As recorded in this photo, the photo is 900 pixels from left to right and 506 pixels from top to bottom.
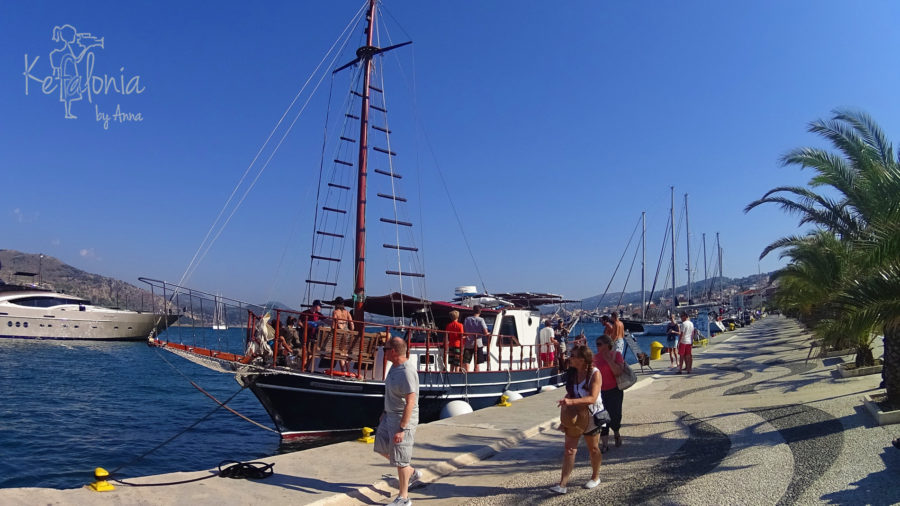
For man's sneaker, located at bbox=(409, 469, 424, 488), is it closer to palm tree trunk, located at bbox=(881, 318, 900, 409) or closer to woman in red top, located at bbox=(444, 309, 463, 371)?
palm tree trunk, located at bbox=(881, 318, 900, 409)

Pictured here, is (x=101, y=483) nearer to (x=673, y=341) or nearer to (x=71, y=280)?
(x=673, y=341)

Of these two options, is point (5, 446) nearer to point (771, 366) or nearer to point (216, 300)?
point (216, 300)

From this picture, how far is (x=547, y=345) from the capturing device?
19.7m

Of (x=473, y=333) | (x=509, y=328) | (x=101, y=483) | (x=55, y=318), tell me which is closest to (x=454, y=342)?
(x=473, y=333)

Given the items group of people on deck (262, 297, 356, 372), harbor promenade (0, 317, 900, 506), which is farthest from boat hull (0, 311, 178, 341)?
harbor promenade (0, 317, 900, 506)

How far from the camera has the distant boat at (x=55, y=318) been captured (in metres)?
57.8

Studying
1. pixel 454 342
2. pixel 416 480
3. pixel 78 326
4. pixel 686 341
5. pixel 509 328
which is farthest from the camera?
pixel 78 326

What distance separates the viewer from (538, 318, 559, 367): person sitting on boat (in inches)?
771

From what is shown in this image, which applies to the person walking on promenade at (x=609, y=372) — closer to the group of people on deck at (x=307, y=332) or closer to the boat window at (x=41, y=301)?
the group of people on deck at (x=307, y=332)

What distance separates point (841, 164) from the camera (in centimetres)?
1265

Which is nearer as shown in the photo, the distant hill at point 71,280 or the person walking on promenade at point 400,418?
the person walking on promenade at point 400,418

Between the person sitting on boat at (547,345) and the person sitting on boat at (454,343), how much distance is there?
5344mm

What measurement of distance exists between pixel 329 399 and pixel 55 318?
199 feet

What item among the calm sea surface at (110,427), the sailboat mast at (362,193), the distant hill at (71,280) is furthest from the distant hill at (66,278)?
the sailboat mast at (362,193)
